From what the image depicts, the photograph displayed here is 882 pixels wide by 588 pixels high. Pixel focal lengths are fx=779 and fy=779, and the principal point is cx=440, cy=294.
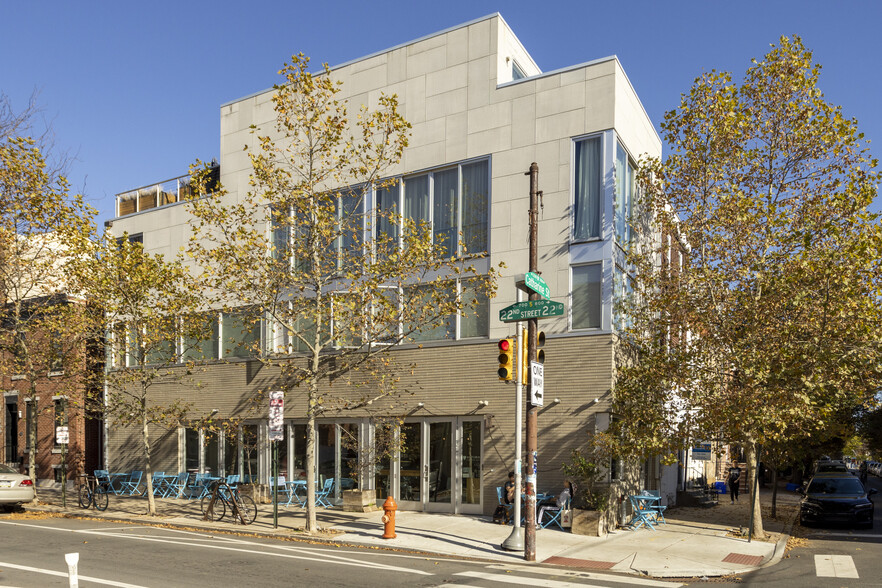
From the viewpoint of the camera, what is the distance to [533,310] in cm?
1488

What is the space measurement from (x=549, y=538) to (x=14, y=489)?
14908 mm

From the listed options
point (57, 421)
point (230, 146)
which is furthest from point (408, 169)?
point (57, 421)

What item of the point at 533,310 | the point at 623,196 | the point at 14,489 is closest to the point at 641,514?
the point at 533,310

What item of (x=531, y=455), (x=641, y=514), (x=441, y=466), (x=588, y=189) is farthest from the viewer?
(x=441, y=466)

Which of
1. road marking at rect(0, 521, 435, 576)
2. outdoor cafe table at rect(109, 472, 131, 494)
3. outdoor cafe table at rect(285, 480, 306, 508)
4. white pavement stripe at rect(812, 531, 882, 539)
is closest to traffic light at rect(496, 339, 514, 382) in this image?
road marking at rect(0, 521, 435, 576)

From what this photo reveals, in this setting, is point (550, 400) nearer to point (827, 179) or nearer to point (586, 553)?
point (586, 553)

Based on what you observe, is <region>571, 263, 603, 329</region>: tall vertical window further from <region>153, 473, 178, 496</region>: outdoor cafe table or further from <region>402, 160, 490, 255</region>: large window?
<region>153, 473, 178, 496</region>: outdoor cafe table

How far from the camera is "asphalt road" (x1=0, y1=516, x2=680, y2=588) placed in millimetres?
11602

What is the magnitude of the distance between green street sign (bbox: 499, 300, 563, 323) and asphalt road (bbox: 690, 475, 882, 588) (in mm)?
5401

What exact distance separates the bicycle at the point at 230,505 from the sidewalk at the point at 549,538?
0.93 feet

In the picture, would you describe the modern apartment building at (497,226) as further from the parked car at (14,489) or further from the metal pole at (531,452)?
the parked car at (14,489)

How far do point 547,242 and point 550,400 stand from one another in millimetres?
4100

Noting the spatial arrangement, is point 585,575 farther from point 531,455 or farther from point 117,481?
point 117,481

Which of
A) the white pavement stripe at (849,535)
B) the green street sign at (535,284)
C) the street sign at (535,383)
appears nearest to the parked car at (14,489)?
the street sign at (535,383)
